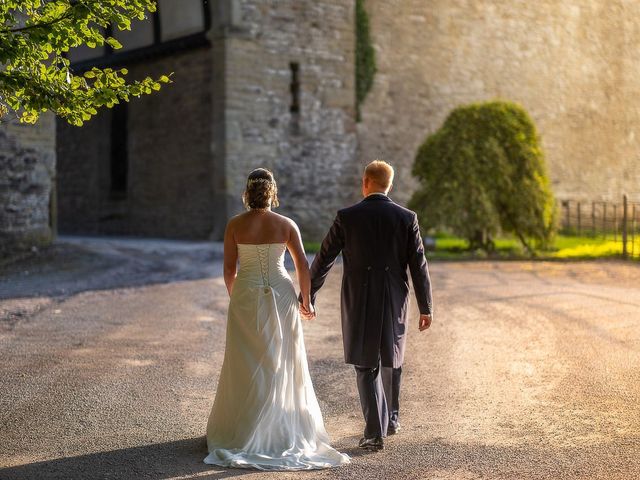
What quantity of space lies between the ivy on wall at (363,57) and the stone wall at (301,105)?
270 mm

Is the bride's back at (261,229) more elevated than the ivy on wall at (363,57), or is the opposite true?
the ivy on wall at (363,57)

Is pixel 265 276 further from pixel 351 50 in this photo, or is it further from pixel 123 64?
pixel 123 64

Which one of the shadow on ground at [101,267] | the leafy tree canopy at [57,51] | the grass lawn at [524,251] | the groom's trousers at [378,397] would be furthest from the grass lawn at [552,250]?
the groom's trousers at [378,397]

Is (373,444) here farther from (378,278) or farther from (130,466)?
(130,466)

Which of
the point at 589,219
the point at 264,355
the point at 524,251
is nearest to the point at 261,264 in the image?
the point at 264,355

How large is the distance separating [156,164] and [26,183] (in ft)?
16.8

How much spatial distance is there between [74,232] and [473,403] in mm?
18555

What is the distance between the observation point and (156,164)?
20.6 metres

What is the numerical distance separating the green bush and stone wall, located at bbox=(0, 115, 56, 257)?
6.80 meters

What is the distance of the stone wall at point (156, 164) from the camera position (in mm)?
19016

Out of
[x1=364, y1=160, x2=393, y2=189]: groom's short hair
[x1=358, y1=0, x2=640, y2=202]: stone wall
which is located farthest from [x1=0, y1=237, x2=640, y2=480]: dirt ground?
[x1=358, y1=0, x2=640, y2=202]: stone wall

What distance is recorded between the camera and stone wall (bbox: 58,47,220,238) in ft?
62.4

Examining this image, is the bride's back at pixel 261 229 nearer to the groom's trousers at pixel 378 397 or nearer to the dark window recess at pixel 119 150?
the groom's trousers at pixel 378 397

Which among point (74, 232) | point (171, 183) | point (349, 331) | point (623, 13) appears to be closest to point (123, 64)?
point (171, 183)
